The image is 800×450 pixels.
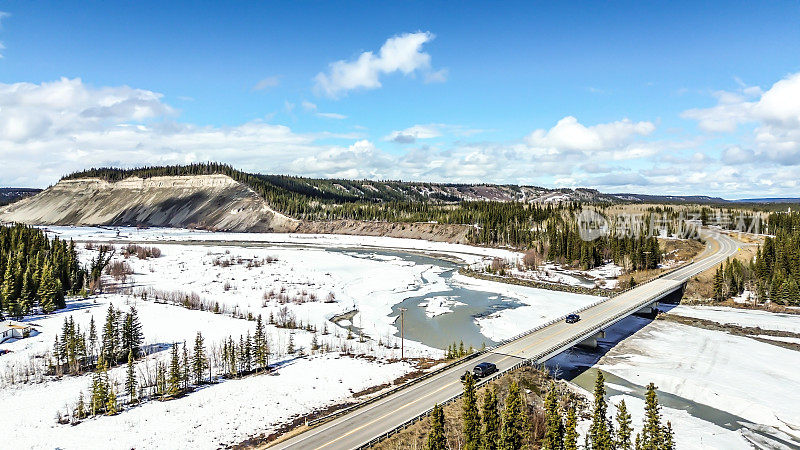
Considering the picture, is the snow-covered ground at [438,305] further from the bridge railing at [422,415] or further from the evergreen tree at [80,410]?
the evergreen tree at [80,410]

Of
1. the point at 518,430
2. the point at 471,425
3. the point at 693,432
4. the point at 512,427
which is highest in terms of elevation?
the point at 471,425

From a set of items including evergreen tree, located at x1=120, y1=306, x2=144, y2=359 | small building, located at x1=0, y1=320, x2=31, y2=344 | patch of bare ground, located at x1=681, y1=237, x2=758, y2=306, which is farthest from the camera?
patch of bare ground, located at x1=681, y1=237, x2=758, y2=306

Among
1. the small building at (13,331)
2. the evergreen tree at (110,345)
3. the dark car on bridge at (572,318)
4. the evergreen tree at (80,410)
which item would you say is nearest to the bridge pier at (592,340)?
the dark car on bridge at (572,318)

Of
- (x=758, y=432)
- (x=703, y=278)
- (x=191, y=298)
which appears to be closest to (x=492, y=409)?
(x=758, y=432)

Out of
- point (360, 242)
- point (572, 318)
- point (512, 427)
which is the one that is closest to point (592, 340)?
point (572, 318)

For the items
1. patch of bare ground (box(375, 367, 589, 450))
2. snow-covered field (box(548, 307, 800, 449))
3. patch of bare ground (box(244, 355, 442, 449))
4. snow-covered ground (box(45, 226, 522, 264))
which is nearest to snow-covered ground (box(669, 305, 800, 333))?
snow-covered field (box(548, 307, 800, 449))

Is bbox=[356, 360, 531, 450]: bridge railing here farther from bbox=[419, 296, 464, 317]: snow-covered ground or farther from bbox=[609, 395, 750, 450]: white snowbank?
bbox=[419, 296, 464, 317]: snow-covered ground

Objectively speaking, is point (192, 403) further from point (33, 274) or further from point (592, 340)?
point (33, 274)
